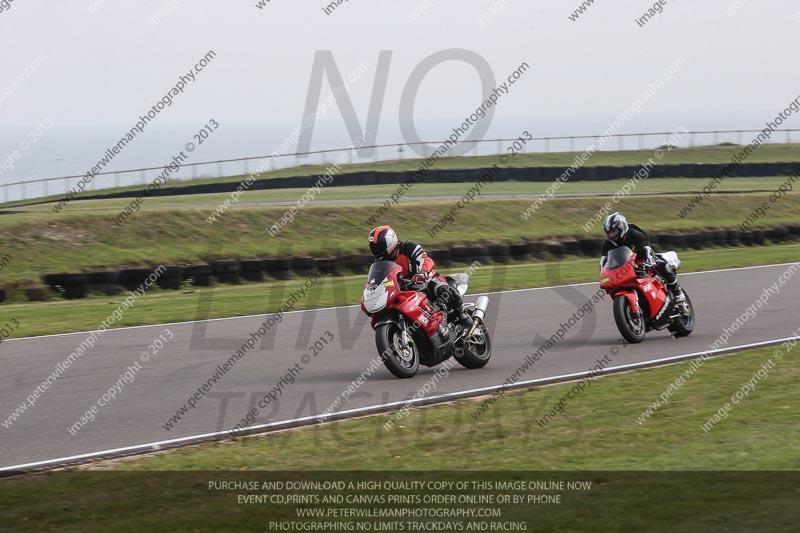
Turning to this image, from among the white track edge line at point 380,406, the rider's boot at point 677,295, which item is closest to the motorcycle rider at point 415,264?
the white track edge line at point 380,406

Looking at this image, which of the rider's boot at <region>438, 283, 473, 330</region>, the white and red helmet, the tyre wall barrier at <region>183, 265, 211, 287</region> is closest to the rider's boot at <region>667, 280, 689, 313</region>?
the rider's boot at <region>438, 283, 473, 330</region>

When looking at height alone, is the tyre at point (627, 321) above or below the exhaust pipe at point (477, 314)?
above

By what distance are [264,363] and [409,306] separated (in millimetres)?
2238

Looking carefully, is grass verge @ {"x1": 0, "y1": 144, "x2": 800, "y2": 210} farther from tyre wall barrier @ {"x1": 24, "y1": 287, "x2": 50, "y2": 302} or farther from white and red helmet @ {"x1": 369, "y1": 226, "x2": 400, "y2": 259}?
white and red helmet @ {"x1": 369, "y1": 226, "x2": 400, "y2": 259}

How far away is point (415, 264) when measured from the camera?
10836 mm

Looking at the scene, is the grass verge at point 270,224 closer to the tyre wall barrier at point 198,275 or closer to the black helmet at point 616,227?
the tyre wall barrier at point 198,275

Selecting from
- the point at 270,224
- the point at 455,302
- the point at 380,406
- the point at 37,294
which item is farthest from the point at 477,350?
the point at 270,224

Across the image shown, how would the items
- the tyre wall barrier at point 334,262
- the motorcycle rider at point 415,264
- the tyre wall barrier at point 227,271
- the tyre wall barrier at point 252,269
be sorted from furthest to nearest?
the tyre wall barrier at point 252,269
the tyre wall barrier at point 227,271
the tyre wall barrier at point 334,262
the motorcycle rider at point 415,264

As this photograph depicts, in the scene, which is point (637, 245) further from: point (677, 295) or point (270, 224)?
point (270, 224)

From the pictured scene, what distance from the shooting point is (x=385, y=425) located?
8.66m

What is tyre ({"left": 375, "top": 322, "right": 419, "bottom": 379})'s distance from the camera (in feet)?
34.4

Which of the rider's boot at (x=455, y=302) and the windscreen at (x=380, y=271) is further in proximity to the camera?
the rider's boot at (x=455, y=302)

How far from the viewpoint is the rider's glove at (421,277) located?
10.9 meters

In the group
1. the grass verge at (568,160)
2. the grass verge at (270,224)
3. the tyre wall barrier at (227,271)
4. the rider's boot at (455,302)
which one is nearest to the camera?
the rider's boot at (455,302)
